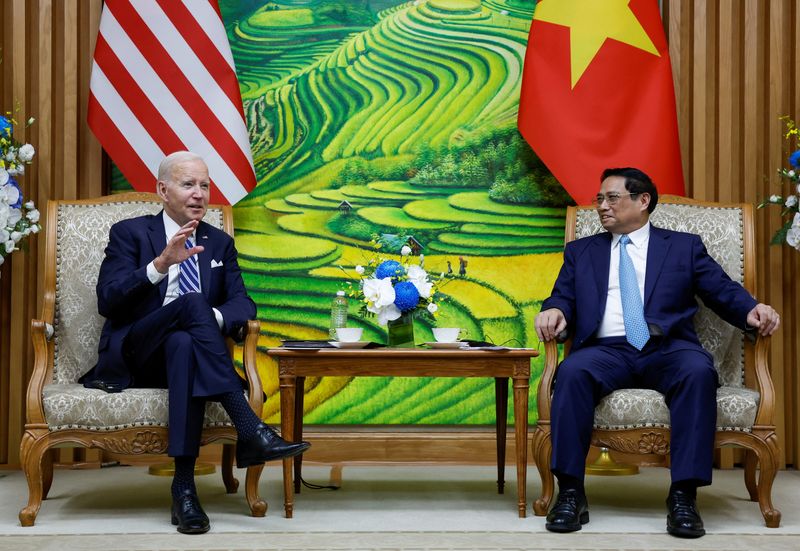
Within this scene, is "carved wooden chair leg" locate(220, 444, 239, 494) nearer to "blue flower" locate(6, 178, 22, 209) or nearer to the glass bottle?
the glass bottle

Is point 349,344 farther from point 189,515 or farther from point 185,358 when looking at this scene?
point 189,515

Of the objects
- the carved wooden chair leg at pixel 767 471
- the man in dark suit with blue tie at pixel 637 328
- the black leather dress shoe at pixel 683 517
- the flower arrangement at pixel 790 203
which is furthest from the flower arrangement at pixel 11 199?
the flower arrangement at pixel 790 203

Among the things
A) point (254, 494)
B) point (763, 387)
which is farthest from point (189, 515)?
point (763, 387)

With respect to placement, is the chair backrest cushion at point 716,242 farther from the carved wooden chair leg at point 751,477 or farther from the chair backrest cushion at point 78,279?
the chair backrest cushion at point 78,279

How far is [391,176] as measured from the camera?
4895 mm

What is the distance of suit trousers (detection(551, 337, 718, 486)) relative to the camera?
317 centimetres

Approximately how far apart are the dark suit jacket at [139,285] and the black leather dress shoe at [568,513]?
1.34 metres

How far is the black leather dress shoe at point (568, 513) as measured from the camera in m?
3.16

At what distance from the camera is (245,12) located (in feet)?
16.1

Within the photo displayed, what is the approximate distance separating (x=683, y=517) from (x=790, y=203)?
176 centimetres

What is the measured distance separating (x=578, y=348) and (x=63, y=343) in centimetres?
207

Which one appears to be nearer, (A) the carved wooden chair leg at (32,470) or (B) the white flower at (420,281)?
(A) the carved wooden chair leg at (32,470)

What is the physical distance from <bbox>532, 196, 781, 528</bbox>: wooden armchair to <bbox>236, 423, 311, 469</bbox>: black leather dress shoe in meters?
0.93

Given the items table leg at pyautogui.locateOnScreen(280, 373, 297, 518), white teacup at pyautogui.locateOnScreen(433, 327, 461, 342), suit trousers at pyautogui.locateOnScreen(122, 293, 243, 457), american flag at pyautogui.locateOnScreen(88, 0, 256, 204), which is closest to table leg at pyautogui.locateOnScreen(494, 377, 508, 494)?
white teacup at pyautogui.locateOnScreen(433, 327, 461, 342)
